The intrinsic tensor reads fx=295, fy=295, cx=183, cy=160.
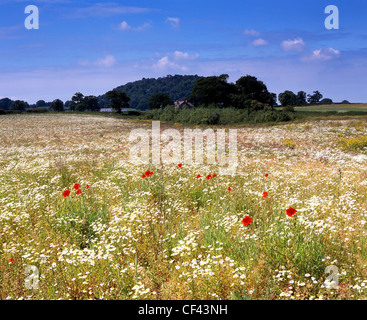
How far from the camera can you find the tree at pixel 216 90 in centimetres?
6869

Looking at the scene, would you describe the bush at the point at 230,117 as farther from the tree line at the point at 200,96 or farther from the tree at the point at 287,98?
the tree at the point at 287,98

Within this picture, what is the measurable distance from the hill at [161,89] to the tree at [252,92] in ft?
211

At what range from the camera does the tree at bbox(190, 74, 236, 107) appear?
6869 centimetres

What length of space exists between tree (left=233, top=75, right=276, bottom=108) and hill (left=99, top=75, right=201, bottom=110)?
64367mm

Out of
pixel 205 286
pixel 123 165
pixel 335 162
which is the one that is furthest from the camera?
pixel 335 162

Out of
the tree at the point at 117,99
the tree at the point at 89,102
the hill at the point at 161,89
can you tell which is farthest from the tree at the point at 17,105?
the tree at the point at 117,99

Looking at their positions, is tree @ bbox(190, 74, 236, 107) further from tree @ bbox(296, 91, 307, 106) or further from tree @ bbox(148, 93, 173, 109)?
tree @ bbox(296, 91, 307, 106)

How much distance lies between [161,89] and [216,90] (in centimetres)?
7533

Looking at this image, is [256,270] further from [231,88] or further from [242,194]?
[231,88]

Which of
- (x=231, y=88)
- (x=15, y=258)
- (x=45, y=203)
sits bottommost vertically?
(x=15, y=258)

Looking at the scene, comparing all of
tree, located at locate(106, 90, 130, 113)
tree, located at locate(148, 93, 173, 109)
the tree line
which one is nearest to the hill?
the tree line
